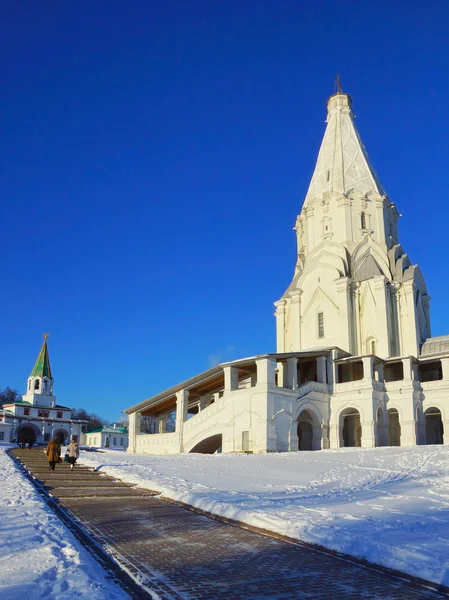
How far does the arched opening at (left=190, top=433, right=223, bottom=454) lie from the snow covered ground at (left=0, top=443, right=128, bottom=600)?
1008 inches

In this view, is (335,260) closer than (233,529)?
No

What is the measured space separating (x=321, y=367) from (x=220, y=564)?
29.1m

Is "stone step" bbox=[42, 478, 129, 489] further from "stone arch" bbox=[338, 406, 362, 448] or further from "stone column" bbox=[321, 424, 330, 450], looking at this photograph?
"stone arch" bbox=[338, 406, 362, 448]

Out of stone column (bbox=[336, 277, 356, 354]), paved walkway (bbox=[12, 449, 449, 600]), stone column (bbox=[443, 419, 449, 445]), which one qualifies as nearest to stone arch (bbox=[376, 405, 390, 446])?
stone column (bbox=[443, 419, 449, 445])

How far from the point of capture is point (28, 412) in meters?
72.1

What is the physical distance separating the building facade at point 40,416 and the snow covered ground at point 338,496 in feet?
173

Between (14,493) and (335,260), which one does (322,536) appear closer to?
(14,493)

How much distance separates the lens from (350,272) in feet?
135

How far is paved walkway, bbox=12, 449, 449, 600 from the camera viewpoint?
570 centimetres

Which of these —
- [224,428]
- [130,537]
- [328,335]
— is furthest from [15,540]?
[328,335]

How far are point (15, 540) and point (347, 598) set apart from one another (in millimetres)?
4279

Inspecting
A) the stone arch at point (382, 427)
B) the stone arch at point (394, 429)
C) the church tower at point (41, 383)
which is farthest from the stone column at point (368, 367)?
the church tower at point (41, 383)

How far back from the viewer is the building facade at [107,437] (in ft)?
257

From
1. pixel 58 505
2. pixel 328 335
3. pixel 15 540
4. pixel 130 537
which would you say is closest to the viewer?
pixel 15 540
